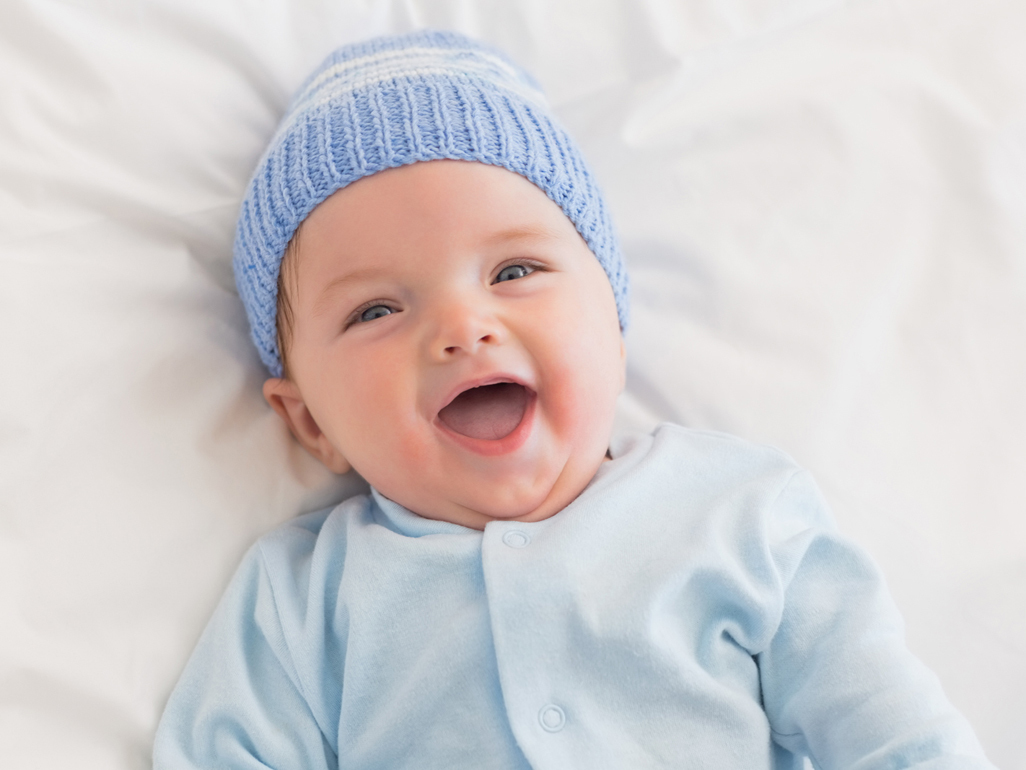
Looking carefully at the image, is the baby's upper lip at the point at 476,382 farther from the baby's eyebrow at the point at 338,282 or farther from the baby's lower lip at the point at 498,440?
the baby's eyebrow at the point at 338,282

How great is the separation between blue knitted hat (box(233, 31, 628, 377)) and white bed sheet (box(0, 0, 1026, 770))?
0.16 metres

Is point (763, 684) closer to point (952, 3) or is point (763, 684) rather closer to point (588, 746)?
point (588, 746)

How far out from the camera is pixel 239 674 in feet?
4.41

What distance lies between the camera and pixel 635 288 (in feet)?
5.95

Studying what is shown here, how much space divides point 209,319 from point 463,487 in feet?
1.93

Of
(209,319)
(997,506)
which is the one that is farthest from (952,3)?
(209,319)

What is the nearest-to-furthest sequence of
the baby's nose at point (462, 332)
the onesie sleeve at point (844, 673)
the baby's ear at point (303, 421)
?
the onesie sleeve at point (844, 673) < the baby's nose at point (462, 332) < the baby's ear at point (303, 421)

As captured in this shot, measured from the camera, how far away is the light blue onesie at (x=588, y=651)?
124cm

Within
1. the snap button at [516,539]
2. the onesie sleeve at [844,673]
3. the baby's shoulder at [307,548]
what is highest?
the snap button at [516,539]

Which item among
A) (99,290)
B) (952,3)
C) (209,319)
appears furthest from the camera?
(952,3)

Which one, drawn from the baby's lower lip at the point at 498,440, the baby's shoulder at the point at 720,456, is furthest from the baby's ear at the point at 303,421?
the baby's shoulder at the point at 720,456

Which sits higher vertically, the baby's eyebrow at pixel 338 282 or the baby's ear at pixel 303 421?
the baby's eyebrow at pixel 338 282

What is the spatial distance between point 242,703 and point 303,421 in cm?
49

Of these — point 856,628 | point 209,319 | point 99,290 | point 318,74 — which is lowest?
point 856,628
